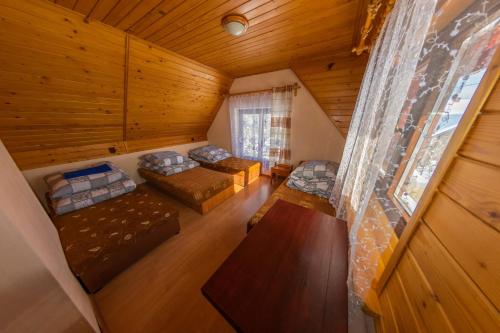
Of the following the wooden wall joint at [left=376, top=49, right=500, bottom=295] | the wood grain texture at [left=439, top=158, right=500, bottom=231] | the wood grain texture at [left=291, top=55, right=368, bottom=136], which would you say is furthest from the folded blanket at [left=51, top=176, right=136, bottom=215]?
the wood grain texture at [left=291, top=55, right=368, bottom=136]

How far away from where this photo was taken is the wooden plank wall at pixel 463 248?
0.43 metres

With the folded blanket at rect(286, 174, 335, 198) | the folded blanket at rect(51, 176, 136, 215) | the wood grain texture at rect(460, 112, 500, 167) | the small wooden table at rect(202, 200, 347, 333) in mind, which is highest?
the wood grain texture at rect(460, 112, 500, 167)

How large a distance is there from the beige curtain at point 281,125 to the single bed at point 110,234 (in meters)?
2.18

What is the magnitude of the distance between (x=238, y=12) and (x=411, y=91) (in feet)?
4.93

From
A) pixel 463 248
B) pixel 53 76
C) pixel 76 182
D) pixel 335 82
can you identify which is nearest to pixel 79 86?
pixel 53 76

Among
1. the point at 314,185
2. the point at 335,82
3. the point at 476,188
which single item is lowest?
the point at 314,185

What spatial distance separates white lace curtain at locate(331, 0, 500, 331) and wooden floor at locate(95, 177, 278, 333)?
3.84 ft

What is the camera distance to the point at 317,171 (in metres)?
2.35

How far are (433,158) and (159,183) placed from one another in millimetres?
3165

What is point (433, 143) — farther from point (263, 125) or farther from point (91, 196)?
point (91, 196)

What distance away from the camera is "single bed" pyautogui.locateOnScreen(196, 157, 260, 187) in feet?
10.0

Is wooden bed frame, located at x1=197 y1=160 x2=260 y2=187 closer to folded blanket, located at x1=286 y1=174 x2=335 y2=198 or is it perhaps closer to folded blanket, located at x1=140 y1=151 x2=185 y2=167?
folded blanket, located at x1=140 y1=151 x2=185 y2=167

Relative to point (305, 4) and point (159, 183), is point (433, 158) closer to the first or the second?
point (305, 4)

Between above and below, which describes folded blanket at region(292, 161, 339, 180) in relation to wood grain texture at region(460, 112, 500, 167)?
below
